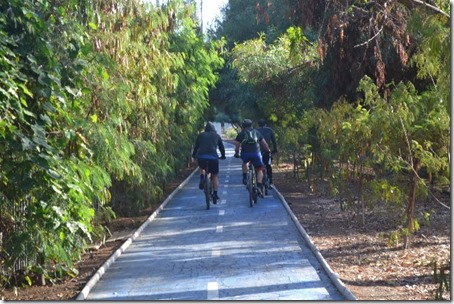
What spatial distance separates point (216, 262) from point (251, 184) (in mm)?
7915

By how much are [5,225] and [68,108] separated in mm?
1822

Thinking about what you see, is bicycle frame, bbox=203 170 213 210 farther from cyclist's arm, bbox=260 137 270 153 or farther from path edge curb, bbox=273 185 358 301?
path edge curb, bbox=273 185 358 301

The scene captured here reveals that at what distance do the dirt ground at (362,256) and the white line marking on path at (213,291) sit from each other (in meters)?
1.74

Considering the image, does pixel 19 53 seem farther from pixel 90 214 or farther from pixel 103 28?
pixel 103 28

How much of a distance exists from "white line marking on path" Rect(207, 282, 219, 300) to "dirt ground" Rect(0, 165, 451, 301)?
5.70 feet

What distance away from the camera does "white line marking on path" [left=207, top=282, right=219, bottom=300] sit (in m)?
10.1

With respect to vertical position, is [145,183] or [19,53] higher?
[19,53]

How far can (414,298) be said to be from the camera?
1004 cm

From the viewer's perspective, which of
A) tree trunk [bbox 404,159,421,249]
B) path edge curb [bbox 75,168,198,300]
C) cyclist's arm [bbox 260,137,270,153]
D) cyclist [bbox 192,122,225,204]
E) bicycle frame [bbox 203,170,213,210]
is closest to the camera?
path edge curb [bbox 75,168,198,300]

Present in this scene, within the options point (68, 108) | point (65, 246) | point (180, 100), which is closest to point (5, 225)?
point (65, 246)

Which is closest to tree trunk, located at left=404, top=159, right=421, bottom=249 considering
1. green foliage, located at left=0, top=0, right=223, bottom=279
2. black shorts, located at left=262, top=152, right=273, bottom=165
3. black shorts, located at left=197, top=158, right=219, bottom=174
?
green foliage, located at left=0, top=0, right=223, bottom=279

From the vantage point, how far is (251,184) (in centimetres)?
2084

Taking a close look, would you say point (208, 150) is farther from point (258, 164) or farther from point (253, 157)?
point (258, 164)

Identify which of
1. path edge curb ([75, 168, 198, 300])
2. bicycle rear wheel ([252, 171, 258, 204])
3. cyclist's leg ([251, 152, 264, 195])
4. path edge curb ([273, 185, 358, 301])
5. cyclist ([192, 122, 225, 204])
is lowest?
path edge curb ([75, 168, 198, 300])
